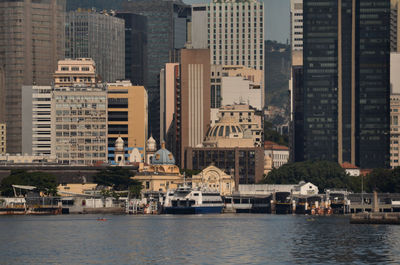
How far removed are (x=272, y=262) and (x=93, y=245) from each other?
124 feet

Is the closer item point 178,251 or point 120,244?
point 178,251

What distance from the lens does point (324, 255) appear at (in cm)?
17438

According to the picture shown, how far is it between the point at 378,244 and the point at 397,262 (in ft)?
94.9

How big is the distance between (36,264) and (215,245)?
37.3m

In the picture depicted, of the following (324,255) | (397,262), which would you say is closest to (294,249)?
(324,255)

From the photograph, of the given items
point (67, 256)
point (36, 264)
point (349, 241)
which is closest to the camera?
point (36, 264)

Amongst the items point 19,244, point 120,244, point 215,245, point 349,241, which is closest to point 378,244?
point 349,241

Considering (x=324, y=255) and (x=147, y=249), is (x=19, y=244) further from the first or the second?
(x=324, y=255)

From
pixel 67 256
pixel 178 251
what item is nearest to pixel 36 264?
pixel 67 256

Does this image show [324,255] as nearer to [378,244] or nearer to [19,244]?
[378,244]

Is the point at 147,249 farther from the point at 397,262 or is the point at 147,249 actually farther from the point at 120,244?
the point at 397,262

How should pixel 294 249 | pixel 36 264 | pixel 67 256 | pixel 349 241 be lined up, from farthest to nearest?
1. pixel 349 241
2. pixel 294 249
3. pixel 67 256
4. pixel 36 264

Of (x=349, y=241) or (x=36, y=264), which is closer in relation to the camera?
(x=36, y=264)

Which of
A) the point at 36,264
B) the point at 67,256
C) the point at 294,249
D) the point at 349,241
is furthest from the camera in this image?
the point at 349,241
